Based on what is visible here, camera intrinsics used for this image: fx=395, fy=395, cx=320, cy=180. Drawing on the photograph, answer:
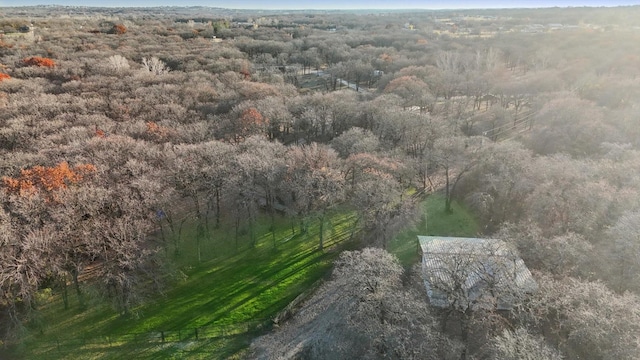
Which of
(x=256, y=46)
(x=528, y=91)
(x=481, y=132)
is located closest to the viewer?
(x=481, y=132)

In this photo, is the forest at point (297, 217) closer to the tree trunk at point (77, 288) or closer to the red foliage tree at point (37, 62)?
the tree trunk at point (77, 288)

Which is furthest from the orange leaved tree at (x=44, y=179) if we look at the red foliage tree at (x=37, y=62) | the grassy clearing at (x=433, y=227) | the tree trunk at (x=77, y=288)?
the red foliage tree at (x=37, y=62)

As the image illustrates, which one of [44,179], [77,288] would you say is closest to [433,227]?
[77,288]

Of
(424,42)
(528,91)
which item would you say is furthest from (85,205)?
(424,42)

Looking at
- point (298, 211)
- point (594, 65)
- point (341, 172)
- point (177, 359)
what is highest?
point (594, 65)

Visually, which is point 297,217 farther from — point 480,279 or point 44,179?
point 44,179

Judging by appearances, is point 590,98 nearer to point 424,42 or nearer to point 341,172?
point 341,172
